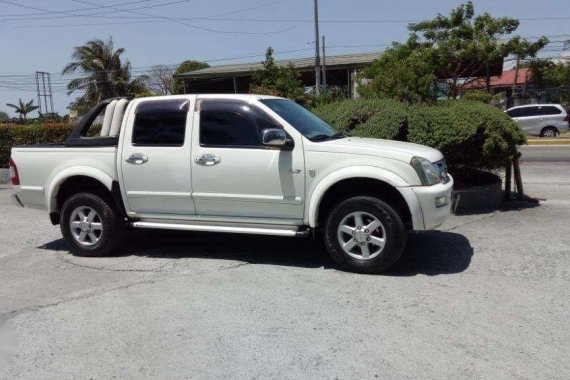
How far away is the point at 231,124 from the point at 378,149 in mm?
1575

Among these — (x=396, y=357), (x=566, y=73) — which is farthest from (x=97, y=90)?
(x=396, y=357)

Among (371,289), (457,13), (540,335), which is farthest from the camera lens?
(457,13)

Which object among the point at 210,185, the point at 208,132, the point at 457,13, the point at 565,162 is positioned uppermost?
the point at 457,13

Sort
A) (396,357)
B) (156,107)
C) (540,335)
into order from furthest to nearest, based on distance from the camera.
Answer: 1. (156,107)
2. (540,335)
3. (396,357)

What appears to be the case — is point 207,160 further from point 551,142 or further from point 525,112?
point 525,112

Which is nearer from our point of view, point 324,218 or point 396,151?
point 396,151

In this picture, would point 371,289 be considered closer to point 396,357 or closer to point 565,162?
point 396,357

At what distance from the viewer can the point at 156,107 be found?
20.6 ft

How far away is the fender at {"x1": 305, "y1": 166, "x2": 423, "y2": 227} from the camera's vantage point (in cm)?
537

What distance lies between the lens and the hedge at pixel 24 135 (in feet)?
46.5

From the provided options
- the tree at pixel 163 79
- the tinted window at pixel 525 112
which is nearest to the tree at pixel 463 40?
the tinted window at pixel 525 112

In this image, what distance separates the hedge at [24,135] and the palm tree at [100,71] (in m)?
31.6

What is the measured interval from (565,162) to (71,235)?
1317cm

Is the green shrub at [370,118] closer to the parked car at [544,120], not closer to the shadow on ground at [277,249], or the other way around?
the shadow on ground at [277,249]
